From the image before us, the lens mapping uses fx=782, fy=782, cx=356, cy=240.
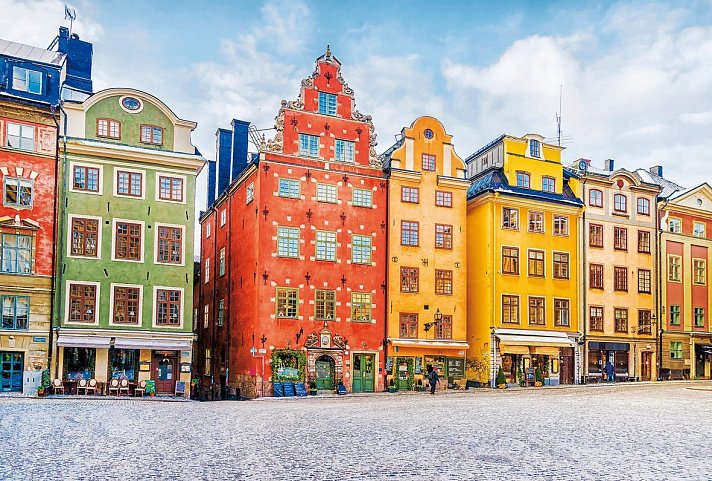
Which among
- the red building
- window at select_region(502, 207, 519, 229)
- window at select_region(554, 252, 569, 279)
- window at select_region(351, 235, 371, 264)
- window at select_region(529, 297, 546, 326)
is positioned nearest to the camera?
the red building

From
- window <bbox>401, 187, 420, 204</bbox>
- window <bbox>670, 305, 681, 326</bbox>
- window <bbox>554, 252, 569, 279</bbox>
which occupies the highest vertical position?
window <bbox>401, 187, 420, 204</bbox>

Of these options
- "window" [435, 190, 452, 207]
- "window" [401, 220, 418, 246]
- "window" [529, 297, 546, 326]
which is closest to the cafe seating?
"window" [401, 220, 418, 246]

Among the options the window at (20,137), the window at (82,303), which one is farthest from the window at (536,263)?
the window at (20,137)

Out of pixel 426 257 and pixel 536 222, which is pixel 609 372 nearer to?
pixel 536 222

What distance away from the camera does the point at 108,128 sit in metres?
39.9

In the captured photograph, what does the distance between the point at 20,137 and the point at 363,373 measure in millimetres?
21573

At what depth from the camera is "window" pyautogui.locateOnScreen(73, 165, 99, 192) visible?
39.0m

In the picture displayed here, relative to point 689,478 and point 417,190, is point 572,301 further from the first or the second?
point 689,478

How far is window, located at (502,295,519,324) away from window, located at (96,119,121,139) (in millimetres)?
24476

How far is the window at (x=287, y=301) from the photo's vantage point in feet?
138

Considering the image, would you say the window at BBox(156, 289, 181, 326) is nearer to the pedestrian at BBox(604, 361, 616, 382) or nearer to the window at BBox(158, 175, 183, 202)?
the window at BBox(158, 175, 183, 202)

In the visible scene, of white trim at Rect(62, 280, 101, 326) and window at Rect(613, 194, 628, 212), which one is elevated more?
window at Rect(613, 194, 628, 212)

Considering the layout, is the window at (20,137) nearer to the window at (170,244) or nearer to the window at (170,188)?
the window at (170,188)

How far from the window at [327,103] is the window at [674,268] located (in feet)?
90.6
